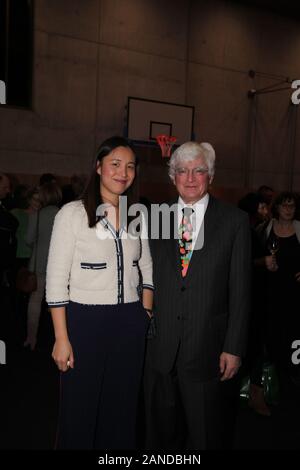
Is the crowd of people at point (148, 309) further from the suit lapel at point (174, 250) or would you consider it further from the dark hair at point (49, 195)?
the dark hair at point (49, 195)

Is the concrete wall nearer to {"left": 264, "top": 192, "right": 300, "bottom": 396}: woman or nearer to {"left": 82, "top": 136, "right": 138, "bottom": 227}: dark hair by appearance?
{"left": 264, "top": 192, "right": 300, "bottom": 396}: woman

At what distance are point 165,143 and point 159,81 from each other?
1.63 m

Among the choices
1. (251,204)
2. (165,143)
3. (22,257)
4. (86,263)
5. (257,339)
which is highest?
(165,143)

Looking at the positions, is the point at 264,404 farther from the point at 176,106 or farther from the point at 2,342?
the point at 176,106

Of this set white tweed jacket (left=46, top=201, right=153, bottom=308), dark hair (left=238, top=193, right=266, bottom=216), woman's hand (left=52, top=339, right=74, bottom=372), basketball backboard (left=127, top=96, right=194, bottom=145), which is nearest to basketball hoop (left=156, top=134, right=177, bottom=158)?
basketball backboard (left=127, top=96, right=194, bottom=145)

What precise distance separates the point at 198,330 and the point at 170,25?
417 inches

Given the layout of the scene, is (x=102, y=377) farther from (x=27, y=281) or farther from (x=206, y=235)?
(x=27, y=281)

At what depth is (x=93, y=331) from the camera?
1.84m

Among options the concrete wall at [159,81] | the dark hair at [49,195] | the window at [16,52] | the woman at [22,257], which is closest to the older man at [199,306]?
the dark hair at [49,195]

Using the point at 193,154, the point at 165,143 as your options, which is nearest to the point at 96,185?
the point at 193,154

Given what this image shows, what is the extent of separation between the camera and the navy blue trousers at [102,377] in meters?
1.85

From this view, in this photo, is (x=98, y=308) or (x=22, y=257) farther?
(x=22, y=257)

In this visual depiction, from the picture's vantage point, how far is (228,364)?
1.98m
